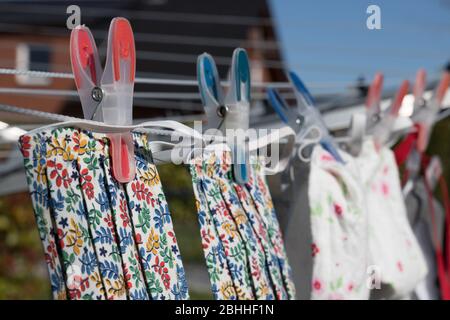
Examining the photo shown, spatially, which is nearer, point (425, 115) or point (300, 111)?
point (300, 111)

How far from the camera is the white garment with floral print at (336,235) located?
3.88ft

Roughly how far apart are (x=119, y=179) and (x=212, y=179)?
19 cm

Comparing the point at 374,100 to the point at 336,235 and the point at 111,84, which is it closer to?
the point at 336,235

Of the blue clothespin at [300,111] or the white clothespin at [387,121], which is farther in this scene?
the white clothespin at [387,121]

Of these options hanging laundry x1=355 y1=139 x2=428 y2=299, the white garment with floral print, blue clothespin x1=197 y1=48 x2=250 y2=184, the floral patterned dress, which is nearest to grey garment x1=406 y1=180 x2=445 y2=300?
hanging laundry x1=355 y1=139 x2=428 y2=299

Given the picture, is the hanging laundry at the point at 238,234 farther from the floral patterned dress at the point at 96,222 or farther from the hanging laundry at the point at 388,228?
the hanging laundry at the point at 388,228

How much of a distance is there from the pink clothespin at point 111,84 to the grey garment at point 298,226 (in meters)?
0.46

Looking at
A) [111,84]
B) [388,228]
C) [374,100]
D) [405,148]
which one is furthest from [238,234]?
[405,148]

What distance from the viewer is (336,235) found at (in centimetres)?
120

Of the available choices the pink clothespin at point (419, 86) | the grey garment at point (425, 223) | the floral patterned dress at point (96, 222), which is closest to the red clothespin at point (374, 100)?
the pink clothespin at point (419, 86)

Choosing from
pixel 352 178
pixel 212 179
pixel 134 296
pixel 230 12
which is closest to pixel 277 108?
pixel 352 178

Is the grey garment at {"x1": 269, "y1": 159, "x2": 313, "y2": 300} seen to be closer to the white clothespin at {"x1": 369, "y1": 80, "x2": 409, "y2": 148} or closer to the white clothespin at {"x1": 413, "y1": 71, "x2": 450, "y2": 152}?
the white clothespin at {"x1": 369, "y1": 80, "x2": 409, "y2": 148}

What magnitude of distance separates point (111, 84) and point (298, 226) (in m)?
0.52
